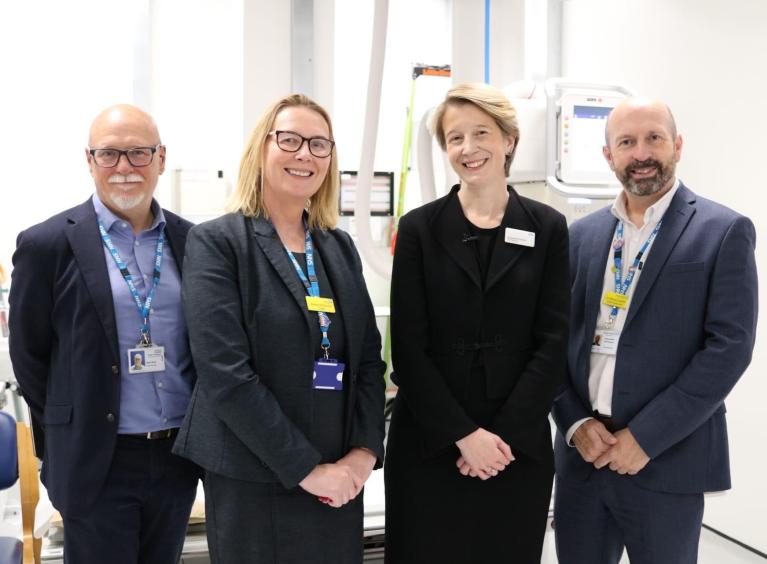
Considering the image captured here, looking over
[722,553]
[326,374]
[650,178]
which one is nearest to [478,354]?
[326,374]

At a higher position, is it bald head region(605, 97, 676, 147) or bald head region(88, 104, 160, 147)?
bald head region(605, 97, 676, 147)

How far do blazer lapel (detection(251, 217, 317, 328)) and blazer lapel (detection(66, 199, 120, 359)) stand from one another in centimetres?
40

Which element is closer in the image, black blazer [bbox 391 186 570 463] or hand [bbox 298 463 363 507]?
hand [bbox 298 463 363 507]

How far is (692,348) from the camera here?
1784 millimetres

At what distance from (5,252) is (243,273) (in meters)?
3.16

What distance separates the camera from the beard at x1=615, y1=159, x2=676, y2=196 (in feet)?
6.15

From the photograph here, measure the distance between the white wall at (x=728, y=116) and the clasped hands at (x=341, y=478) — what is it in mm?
2600

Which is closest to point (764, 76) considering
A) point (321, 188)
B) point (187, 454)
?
point (321, 188)

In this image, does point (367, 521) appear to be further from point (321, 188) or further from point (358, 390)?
point (321, 188)

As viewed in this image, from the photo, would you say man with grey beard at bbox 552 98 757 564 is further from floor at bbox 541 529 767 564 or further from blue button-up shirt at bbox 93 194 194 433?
floor at bbox 541 529 767 564

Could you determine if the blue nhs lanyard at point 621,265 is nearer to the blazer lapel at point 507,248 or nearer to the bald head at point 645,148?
the bald head at point 645,148

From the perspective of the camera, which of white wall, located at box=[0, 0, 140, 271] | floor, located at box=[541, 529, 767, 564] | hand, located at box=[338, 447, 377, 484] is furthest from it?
white wall, located at box=[0, 0, 140, 271]

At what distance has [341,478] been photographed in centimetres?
153

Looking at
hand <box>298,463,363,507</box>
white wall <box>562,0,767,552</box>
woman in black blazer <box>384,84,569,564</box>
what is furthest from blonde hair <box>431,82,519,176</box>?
white wall <box>562,0,767,552</box>
